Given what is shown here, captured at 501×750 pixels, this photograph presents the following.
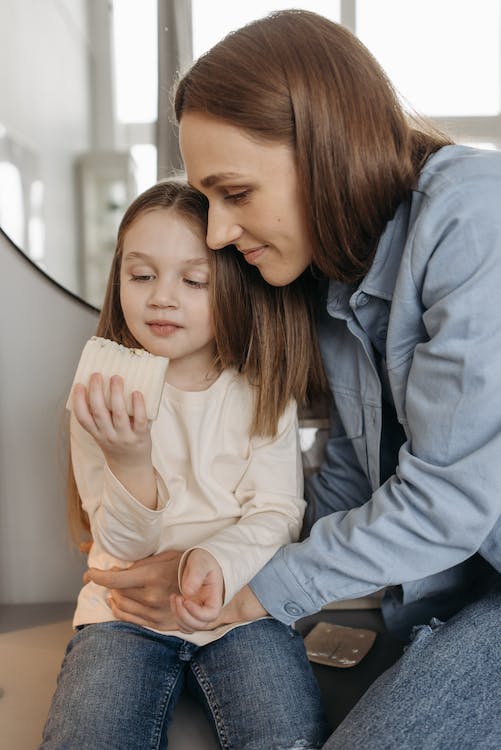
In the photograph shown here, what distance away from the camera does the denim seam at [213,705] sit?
3.30 ft

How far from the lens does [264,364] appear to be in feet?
4.06

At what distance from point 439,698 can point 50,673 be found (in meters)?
0.61

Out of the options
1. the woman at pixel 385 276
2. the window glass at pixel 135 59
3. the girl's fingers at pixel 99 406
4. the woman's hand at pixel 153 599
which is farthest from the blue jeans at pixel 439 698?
the window glass at pixel 135 59

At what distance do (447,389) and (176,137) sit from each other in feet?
2.40

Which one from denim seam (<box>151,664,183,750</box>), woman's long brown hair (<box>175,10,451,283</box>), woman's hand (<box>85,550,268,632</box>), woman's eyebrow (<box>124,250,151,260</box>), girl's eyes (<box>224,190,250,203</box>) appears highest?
woman's long brown hair (<box>175,10,451,283</box>)

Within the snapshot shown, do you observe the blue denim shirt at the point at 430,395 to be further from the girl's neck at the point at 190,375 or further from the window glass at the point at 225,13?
the window glass at the point at 225,13

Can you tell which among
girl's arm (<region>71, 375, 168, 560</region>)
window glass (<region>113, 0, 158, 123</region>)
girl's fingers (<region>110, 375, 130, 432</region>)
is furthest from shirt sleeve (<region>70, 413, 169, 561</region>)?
window glass (<region>113, 0, 158, 123</region>)

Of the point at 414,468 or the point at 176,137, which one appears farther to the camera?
the point at 176,137

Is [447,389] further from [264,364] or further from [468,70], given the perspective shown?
[468,70]

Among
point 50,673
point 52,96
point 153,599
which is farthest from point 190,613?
point 52,96

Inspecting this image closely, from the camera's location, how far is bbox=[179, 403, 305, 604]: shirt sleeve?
3.61 feet

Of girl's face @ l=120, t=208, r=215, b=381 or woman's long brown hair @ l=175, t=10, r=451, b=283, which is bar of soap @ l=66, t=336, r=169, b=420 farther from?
woman's long brown hair @ l=175, t=10, r=451, b=283

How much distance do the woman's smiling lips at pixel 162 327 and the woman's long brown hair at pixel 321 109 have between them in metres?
0.24

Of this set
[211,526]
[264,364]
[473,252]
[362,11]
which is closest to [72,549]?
[211,526]
